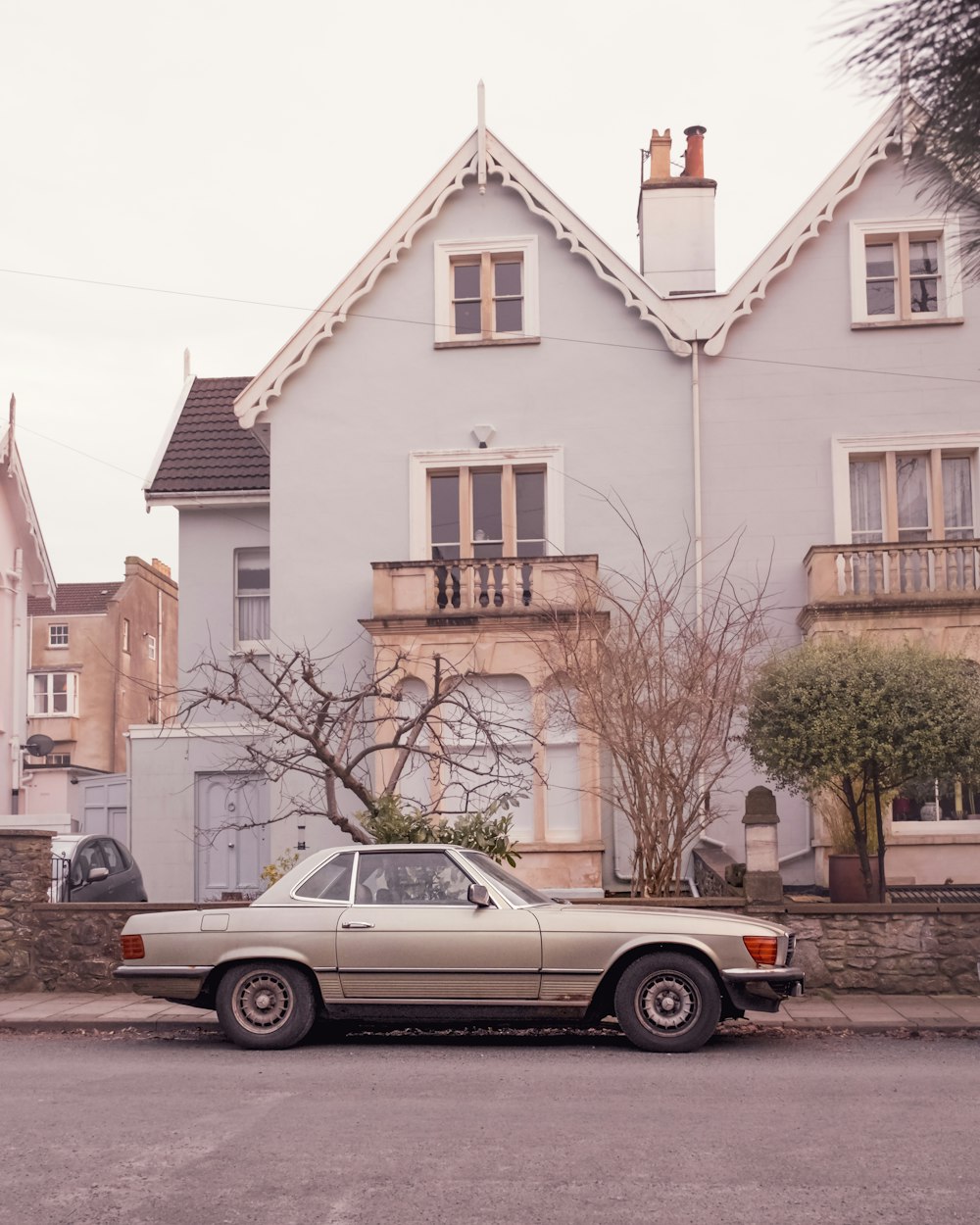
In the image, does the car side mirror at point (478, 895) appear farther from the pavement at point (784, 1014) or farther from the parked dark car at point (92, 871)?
the parked dark car at point (92, 871)

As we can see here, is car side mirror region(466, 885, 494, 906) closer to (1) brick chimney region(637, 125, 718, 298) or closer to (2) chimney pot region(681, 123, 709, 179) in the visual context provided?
(1) brick chimney region(637, 125, 718, 298)

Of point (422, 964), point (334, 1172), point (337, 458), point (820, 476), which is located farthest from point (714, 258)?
point (334, 1172)

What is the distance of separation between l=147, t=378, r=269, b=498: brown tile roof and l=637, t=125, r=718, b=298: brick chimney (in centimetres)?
710

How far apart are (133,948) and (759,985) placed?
4.59 metres

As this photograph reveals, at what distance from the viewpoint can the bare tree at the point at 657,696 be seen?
1816 centimetres

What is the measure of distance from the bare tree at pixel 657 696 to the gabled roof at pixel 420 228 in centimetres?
435

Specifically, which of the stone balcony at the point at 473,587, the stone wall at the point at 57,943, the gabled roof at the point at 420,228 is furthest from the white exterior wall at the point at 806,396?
the stone wall at the point at 57,943

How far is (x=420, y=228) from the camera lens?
24234 millimetres

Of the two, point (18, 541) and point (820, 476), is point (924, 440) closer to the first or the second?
point (820, 476)

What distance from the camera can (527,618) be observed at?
72.1 feet

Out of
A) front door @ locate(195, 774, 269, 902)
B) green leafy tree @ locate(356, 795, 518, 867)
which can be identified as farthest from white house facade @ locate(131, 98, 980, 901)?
green leafy tree @ locate(356, 795, 518, 867)

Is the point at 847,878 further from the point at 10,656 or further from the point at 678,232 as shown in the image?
the point at 10,656

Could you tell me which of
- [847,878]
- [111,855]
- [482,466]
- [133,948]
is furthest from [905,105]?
[482,466]

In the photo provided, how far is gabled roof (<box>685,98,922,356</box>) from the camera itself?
912 inches
